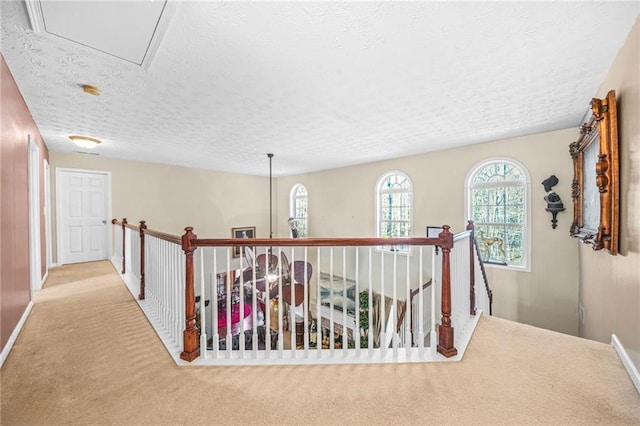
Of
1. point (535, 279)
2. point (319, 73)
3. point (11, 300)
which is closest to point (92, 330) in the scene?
point (11, 300)

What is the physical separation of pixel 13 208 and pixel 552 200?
20.4 ft

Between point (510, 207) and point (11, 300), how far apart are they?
20.0 feet

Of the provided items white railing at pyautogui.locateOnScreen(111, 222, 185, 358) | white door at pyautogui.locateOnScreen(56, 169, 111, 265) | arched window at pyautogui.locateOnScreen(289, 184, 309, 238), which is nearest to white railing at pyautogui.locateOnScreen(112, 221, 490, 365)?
white railing at pyautogui.locateOnScreen(111, 222, 185, 358)

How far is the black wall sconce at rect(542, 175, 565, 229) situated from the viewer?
142 inches

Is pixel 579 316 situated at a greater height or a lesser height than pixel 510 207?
lesser

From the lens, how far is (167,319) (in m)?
2.25

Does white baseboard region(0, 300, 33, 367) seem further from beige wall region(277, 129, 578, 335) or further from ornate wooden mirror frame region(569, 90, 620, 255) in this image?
beige wall region(277, 129, 578, 335)

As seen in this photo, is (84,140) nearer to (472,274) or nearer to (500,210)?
(472,274)

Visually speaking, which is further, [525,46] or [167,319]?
[167,319]

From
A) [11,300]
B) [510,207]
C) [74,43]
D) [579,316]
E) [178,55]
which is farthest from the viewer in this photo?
[510,207]

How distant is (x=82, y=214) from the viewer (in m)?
5.06

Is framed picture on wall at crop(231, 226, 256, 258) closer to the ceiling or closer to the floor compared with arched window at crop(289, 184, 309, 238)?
closer to the floor

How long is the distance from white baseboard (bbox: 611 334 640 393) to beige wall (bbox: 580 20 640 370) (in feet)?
0.12

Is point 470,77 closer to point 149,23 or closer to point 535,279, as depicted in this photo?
point 149,23
